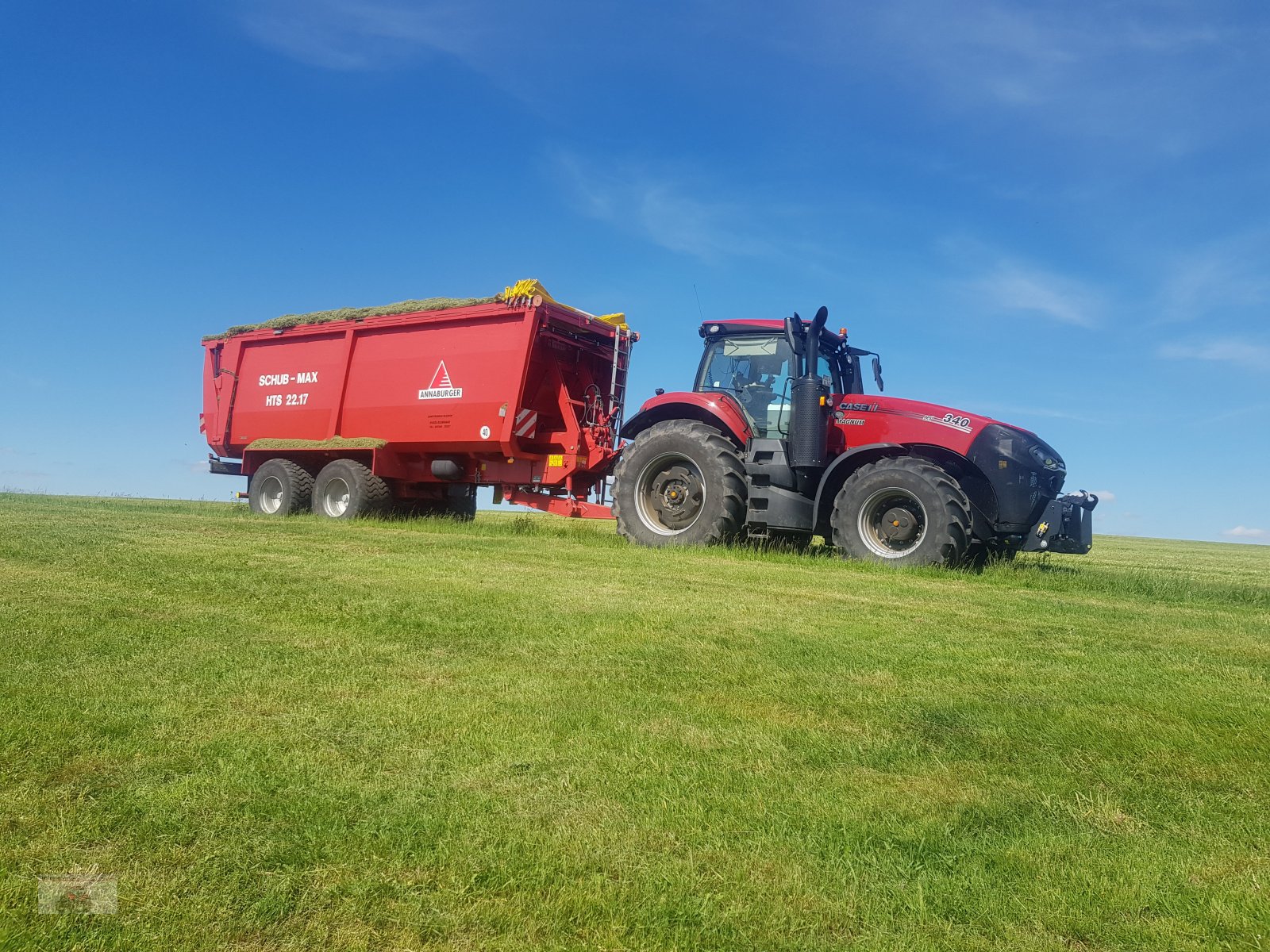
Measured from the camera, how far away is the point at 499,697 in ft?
12.8

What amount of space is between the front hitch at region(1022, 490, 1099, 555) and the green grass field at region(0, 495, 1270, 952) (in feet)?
13.3

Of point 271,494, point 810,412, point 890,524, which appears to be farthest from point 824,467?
point 271,494

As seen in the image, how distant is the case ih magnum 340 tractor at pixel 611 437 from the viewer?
1016 cm

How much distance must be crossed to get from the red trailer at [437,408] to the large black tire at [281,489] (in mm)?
25

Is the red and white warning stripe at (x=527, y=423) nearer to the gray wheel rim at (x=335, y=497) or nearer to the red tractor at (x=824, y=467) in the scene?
the red tractor at (x=824, y=467)

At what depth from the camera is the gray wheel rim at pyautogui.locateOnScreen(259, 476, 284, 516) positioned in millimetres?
15750

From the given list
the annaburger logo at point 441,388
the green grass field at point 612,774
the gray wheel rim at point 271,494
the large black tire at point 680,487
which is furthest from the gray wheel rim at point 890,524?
the gray wheel rim at point 271,494

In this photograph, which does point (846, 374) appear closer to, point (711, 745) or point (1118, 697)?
point (1118, 697)

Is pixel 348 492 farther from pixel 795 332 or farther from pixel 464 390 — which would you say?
pixel 795 332

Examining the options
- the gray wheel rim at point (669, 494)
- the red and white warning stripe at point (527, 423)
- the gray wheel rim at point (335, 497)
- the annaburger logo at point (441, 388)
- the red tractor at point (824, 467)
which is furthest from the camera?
the gray wheel rim at point (335, 497)

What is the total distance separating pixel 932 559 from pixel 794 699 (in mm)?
6056

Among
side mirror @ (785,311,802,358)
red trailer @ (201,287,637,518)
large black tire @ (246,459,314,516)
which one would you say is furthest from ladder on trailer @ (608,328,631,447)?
large black tire @ (246,459,314,516)

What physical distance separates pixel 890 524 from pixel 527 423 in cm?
543

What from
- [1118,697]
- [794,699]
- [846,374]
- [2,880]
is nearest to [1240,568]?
[846,374]
